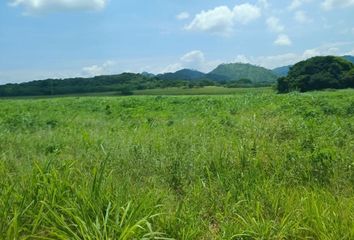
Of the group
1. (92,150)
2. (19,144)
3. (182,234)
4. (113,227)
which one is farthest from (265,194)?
(19,144)

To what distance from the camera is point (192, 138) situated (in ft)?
24.9

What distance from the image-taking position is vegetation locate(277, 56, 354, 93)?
40281 mm

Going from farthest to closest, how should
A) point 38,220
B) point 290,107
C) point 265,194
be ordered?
point 290,107
point 265,194
point 38,220

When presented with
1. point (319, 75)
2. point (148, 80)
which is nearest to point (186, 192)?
point (319, 75)

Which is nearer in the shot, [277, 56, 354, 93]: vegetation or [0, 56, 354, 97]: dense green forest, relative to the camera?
[277, 56, 354, 93]: vegetation

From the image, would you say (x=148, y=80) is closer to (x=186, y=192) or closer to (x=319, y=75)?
(x=319, y=75)

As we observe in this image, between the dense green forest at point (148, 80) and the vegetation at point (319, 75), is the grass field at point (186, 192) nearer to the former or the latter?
the vegetation at point (319, 75)

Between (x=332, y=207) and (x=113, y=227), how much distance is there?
206 cm

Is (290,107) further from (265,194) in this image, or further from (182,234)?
(182,234)

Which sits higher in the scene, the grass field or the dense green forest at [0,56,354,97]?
the grass field

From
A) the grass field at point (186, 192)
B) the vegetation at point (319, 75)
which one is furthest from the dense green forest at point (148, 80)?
the grass field at point (186, 192)

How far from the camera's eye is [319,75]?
40844mm

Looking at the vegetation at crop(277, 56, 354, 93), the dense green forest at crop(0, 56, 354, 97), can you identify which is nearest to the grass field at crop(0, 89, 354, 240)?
the vegetation at crop(277, 56, 354, 93)

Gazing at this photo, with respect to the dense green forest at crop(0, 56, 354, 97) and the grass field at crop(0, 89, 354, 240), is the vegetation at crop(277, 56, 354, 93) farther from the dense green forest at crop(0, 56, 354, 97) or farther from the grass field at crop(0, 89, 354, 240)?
the grass field at crop(0, 89, 354, 240)
